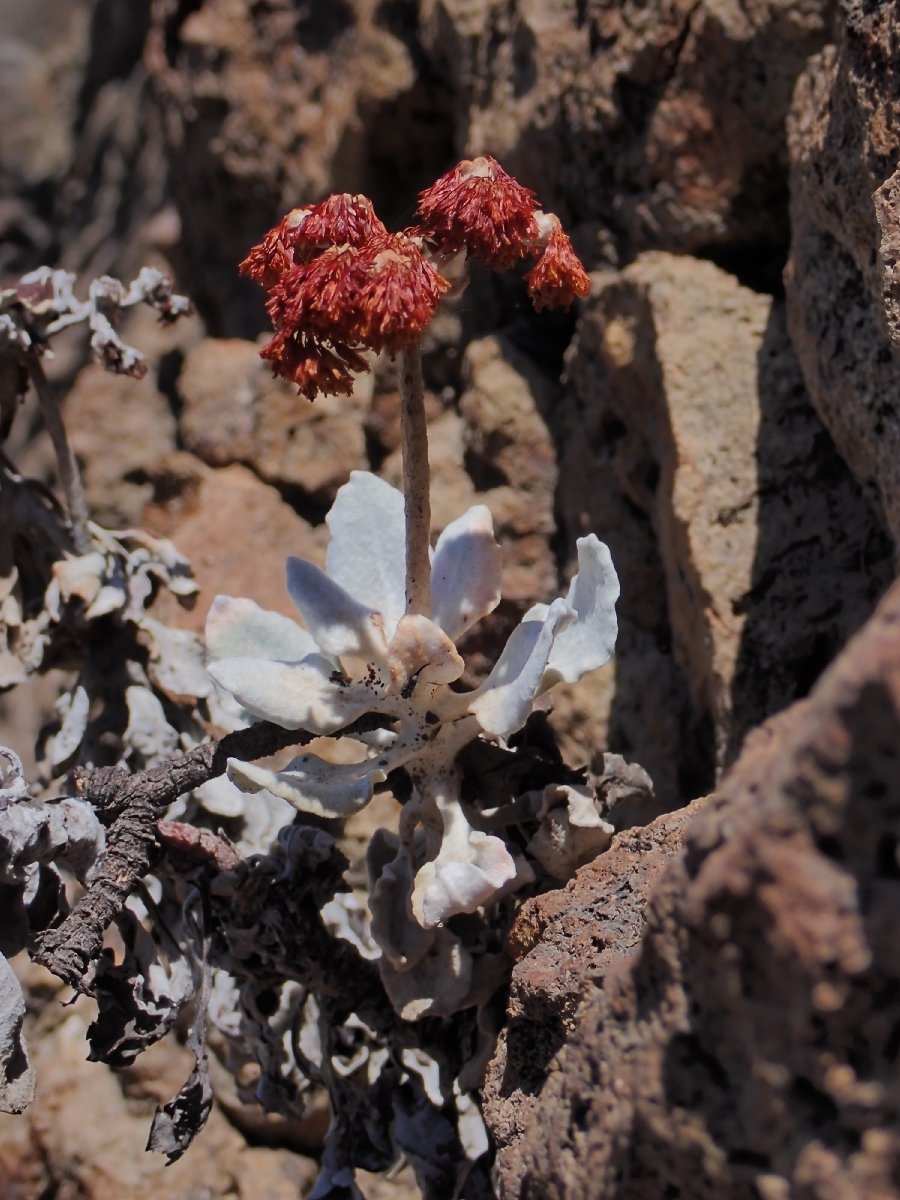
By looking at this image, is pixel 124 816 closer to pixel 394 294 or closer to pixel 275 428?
pixel 394 294

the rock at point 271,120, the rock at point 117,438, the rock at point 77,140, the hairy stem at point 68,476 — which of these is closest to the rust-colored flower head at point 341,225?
the hairy stem at point 68,476

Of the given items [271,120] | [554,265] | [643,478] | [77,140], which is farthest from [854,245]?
[77,140]

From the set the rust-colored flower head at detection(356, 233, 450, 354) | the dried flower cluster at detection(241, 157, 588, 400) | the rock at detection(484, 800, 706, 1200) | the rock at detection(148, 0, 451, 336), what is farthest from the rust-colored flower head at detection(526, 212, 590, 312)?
the rock at detection(148, 0, 451, 336)

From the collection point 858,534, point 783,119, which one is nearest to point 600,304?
point 783,119

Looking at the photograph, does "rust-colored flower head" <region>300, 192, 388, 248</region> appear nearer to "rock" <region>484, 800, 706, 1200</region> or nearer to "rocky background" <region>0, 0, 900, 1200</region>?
"rocky background" <region>0, 0, 900, 1200</region>

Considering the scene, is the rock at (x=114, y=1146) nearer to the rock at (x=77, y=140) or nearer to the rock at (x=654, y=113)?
the rock at (x=654, y=113)

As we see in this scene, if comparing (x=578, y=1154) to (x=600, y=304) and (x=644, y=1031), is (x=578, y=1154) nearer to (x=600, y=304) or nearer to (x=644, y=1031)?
(x=644, y=1031)
